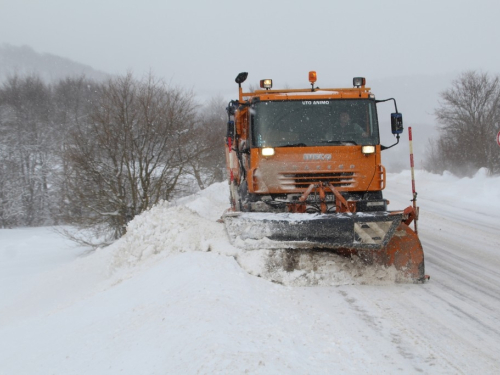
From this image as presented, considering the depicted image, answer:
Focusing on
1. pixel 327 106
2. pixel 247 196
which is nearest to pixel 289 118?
pixel 327 106

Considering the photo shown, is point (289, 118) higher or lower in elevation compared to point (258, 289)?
higher

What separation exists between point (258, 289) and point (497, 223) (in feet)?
25.3

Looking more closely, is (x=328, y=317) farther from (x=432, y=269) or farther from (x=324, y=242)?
(x=432, y=269)

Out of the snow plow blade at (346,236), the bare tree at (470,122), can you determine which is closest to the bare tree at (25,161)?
the bare tree at (470,122)

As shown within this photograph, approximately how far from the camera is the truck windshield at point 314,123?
22.6 feet

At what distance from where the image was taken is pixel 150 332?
3.60 m

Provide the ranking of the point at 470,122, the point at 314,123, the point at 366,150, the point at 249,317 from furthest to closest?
the point at 470,122, the point at 314,123, the point at 366,150, the point at 249,317

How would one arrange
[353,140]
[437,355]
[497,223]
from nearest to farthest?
1. [437,355]
2. [353,140]
3. [497,223]

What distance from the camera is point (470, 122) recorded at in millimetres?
30156

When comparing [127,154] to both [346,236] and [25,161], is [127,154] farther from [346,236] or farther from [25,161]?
[25,161]

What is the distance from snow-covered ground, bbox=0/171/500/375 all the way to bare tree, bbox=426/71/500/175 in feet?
79.2

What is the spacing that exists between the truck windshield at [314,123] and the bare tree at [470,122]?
79.6 feet

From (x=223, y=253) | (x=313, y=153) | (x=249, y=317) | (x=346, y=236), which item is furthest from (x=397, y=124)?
(x=249, y=317)

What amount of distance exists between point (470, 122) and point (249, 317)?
30779mm
